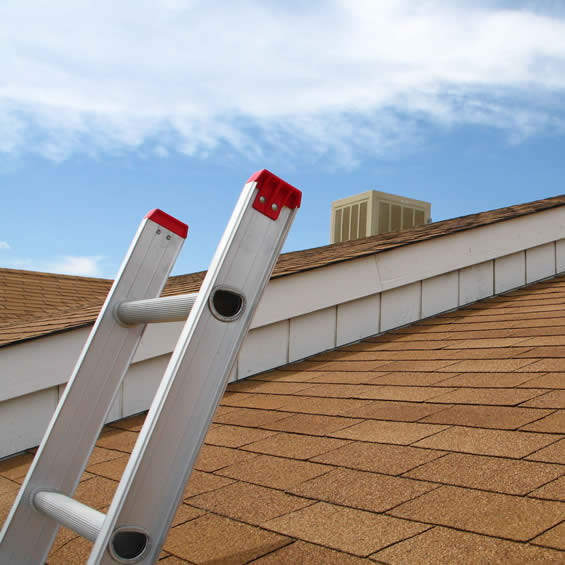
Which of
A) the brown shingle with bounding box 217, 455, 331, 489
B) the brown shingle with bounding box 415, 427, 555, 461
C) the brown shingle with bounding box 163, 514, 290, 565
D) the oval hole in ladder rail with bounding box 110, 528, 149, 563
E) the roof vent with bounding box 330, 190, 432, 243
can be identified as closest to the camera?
the oval hole in ladder rail with bounding box 110, 528, 149, 563

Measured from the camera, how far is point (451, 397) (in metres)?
2.39

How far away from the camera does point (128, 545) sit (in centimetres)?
125

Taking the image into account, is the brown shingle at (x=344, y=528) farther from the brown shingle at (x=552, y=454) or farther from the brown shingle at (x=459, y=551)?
the brown shingle at (x=552, y=454)

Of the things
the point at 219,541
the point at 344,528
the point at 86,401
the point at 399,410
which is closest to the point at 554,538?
the point at 344,528

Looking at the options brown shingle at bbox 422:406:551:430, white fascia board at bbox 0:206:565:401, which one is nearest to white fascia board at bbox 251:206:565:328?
white fascia board at bbox 0:206:565:401

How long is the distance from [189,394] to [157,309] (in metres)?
0.37

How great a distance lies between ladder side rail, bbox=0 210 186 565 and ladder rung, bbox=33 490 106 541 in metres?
0.05

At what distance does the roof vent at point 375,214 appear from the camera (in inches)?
327

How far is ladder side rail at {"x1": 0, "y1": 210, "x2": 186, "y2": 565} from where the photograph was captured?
160cm

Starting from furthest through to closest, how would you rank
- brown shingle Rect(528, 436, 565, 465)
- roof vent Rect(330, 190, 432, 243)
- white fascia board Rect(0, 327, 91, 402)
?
roof vent Rect(330, 190, 432, 243)
white fascia board Rect(0, 327, 91, 402)
brown shingle Rect(528, 436, 565, 465)

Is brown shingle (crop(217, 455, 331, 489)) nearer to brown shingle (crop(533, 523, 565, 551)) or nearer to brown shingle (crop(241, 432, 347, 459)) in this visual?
brown shingle (crop(241, 432, 347, 459))

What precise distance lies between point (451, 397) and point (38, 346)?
6.26ft

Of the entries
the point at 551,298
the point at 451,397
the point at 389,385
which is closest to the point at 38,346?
the point at 389,385

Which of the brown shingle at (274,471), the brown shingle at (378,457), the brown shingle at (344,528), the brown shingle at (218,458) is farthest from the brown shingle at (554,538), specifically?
the brown shingle at (218,458)
